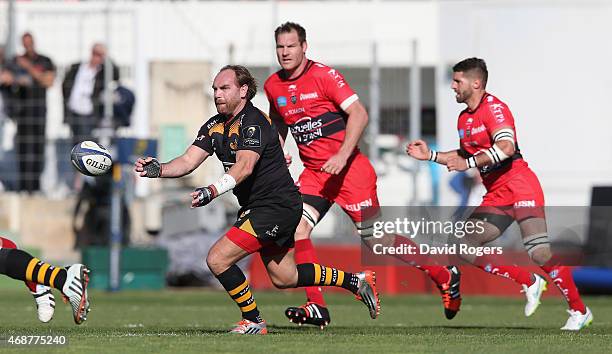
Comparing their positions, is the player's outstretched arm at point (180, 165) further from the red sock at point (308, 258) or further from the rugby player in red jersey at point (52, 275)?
the red sock at point (308, 258)

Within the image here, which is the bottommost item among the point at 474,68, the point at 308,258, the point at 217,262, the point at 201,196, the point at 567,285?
the point at 567,285

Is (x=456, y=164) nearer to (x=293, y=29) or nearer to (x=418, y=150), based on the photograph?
(x=418, y=150)

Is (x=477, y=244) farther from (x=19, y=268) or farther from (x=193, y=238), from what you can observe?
(x=193, y=238)

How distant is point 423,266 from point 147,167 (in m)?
3.18

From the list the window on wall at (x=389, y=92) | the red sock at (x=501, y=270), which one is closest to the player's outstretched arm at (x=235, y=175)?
the red sock at (x=501, y=270)

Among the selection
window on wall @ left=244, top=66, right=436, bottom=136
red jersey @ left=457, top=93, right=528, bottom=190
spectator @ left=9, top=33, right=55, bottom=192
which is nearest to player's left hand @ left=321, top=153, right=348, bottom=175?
red jersey @ left=457, top=93, right=528, bottom=190

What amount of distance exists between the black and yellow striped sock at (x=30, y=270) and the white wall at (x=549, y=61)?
15225 mm

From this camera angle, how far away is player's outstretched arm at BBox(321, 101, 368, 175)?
1220cm

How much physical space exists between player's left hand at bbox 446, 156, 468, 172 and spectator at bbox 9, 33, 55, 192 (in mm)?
11115

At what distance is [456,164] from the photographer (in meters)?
12.8

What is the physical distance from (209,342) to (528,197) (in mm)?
3926

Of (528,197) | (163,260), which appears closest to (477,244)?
(528,197)

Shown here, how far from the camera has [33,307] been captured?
53.4 ft

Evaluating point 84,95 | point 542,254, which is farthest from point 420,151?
point 84,95
